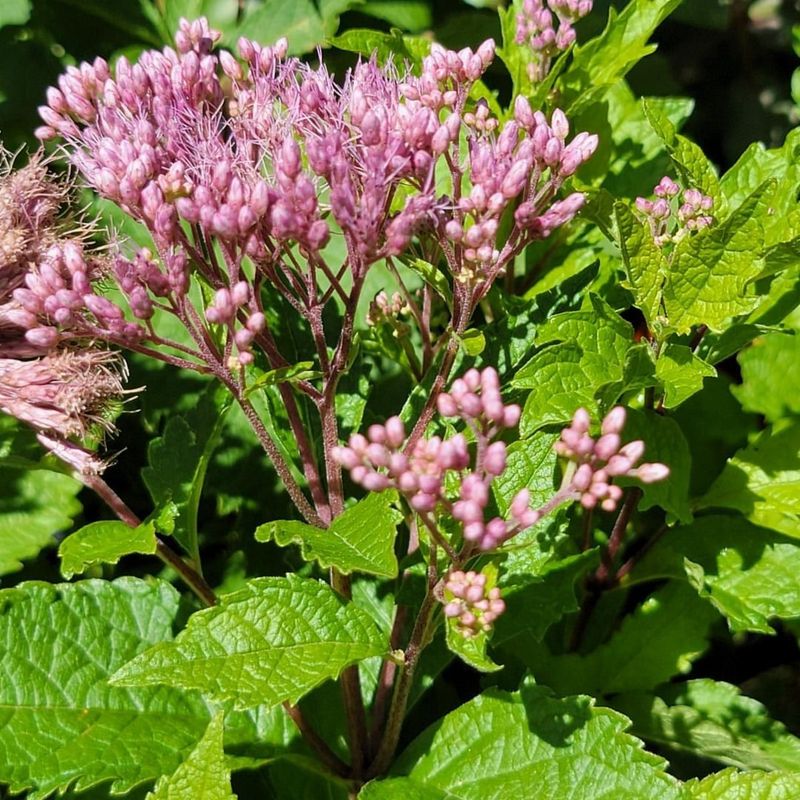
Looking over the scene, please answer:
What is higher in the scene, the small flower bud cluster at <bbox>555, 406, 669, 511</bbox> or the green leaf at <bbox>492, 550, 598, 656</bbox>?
the small flower bud cluster at <bbox>555, 406, 669, 511</bbox>

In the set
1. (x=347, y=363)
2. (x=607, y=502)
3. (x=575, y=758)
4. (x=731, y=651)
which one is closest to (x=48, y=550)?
(x=347, y=363)

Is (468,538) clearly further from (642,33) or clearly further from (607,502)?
(642,33)

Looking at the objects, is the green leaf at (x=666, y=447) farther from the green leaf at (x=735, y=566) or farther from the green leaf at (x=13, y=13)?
the green leaf at (x=13, y=13)

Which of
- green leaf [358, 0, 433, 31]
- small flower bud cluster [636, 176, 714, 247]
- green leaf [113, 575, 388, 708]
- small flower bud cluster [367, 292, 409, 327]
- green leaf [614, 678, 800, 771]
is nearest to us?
green leaf [113, 575, 388, 708]

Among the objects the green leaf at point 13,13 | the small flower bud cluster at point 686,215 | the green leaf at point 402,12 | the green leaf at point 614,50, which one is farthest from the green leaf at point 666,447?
the green leaf at point 13,13

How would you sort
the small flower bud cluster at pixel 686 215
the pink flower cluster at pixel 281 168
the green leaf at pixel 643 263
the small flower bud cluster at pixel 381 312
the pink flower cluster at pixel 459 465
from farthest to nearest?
1. the small flower bud cluster at pixel 381 312
2. the small flower bud cluster at pixel 686 215
3. the green leaf at pixel 643 263
4. the pink flower cluster at pixel 281 168
5. the pink flower cluster at pixel 459 465

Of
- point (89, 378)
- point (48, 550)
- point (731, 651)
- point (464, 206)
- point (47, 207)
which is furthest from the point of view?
Result: point (731, 651)

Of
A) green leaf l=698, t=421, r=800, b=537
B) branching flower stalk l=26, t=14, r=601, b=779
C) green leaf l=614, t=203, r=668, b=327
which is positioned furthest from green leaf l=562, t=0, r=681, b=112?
green leaf l=698, t=421, r=800, b=537

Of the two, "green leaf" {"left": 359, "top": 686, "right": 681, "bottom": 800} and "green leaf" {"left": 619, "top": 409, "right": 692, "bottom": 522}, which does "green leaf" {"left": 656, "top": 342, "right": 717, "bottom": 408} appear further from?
"green leaf" {"left": 359, "top": 686, "right": 681, "bottom": 800}
